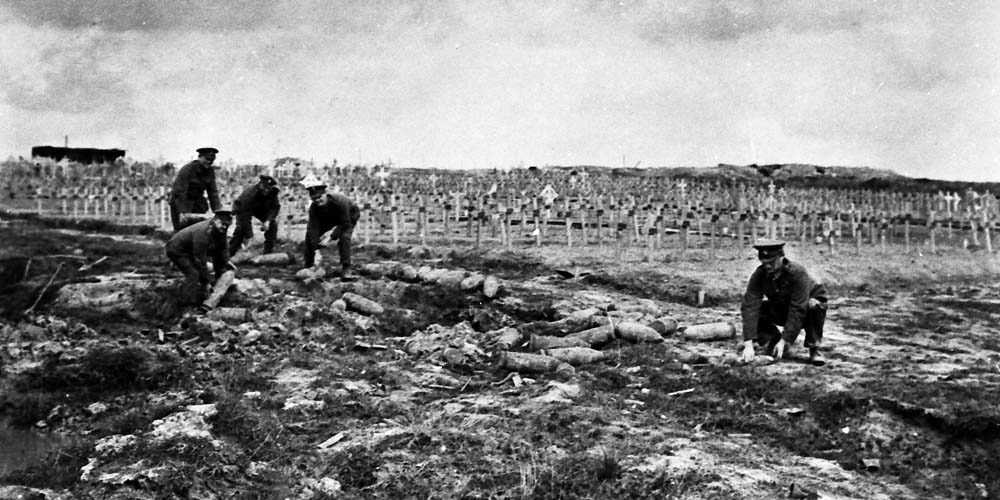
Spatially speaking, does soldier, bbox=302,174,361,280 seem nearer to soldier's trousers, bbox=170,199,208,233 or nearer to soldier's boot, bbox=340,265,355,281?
soldier's boot, bbox=340,265,355,281

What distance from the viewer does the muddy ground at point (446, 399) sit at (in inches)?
242

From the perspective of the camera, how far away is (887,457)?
6586mm

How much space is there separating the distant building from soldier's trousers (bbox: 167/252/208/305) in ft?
148

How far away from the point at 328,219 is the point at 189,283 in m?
2.97

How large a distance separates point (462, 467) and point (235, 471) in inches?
70.2

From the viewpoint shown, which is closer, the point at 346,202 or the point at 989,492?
the point at 989,492

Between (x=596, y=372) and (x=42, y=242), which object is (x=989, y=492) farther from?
(x=42, y=242)

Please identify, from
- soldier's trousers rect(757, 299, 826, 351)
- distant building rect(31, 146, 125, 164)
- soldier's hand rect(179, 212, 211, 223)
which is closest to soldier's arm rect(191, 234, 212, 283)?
soldier's hand rect(179, 212, 211, 223)

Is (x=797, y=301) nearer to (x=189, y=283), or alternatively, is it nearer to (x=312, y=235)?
(x=189, y=283)

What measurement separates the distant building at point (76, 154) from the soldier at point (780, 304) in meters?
50.8

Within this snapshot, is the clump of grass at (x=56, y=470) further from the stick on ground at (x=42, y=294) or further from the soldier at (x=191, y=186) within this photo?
the soldier at (x=191, y=186)

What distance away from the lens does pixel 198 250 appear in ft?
35.1

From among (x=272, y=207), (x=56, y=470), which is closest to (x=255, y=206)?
(x=272, y=207)

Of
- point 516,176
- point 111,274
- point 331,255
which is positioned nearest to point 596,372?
point 111,274
